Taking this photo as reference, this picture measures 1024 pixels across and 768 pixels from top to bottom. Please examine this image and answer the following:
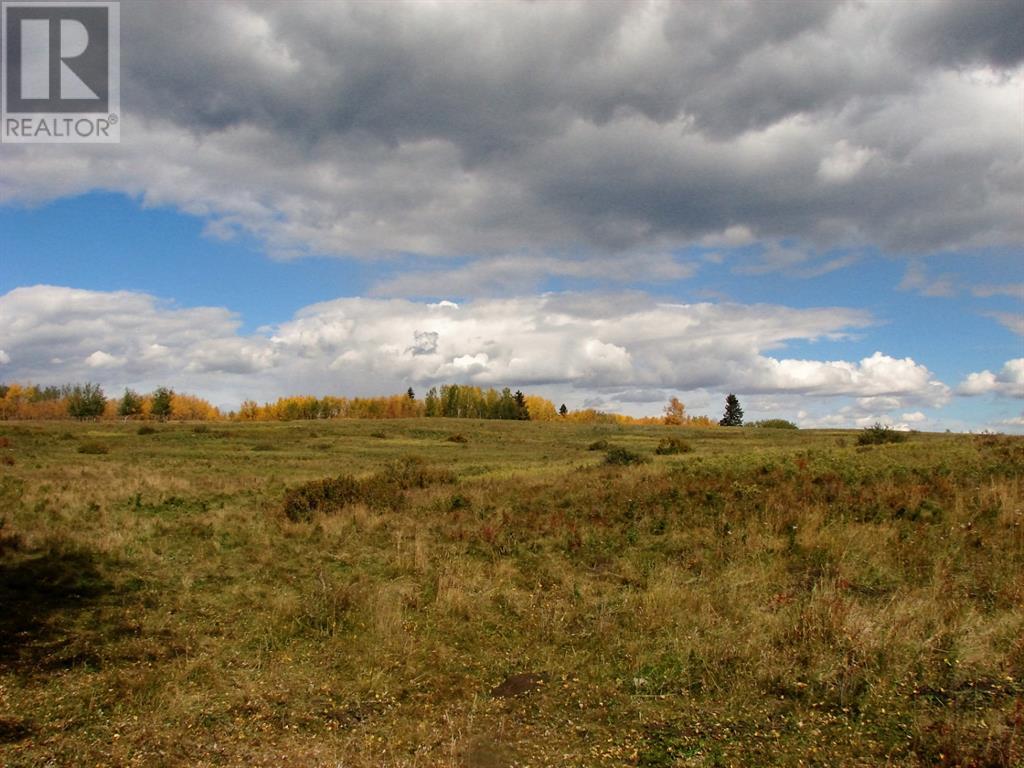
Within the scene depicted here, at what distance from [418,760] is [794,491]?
45.2ft

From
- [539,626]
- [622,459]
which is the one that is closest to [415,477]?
[622,459]

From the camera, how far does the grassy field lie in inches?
265

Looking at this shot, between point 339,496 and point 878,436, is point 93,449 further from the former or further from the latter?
point 878,436

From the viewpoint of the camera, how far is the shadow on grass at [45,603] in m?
8.73

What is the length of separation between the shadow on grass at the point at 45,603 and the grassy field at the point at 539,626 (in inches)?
2.3


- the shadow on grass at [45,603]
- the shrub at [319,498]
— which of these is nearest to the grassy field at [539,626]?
the shadow on grass at [45,603]

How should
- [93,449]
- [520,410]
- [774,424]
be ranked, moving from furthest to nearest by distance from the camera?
[520,410]
[774,424]
[93,449]

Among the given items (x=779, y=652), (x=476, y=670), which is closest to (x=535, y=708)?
(x=476, y=670)

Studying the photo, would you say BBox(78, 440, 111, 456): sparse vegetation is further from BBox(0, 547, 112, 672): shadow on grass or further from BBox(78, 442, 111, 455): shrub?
BBox(0, 547, 112, 672): shadow on grass

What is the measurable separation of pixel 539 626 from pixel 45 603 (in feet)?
28.1

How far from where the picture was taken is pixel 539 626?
10.2 meters

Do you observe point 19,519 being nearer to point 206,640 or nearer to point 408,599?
point 206,640

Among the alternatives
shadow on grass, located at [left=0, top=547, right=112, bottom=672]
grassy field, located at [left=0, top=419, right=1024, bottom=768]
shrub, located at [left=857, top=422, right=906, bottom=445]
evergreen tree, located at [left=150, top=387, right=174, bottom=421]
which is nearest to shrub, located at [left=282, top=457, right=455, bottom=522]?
grassy field, located at [left=0, top=419, right=1024, bottom=768]

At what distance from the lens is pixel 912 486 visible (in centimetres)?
1644
